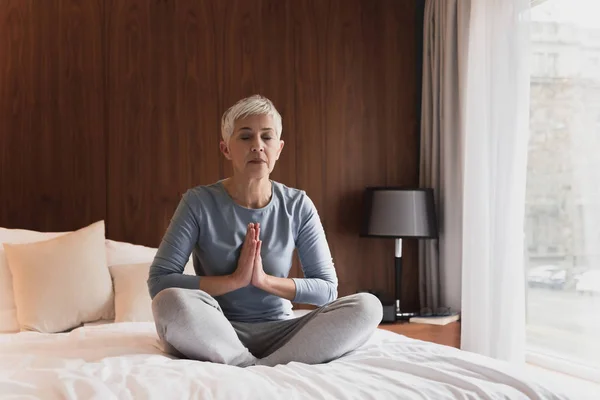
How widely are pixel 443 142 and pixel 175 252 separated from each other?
7.78 feet

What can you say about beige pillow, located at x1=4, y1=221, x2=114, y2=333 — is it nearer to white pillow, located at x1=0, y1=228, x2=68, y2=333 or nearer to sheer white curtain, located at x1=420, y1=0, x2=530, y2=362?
white pillow, located at x1=0, y1=228, x2=68, y2=333

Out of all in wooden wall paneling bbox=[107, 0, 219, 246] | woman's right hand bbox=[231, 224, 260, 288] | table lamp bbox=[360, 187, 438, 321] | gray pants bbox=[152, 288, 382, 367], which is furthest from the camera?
table lamp bbox=[360, 187, 438, 321]

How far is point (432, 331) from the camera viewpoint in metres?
3.99

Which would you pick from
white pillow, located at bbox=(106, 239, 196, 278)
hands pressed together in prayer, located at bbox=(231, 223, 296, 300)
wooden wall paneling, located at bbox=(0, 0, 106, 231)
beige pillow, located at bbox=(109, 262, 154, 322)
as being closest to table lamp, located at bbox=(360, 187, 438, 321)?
white pillow, located at bbox=(106, 239, 196, 278)

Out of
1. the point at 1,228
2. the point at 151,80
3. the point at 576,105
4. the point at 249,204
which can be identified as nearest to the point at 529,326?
the point at 576,105

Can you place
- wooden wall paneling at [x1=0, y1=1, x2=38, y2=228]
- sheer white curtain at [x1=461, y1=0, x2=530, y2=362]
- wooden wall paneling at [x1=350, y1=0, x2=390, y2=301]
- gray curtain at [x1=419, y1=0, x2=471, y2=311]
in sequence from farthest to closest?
wooden wall paneling at [x1=350, y1=0, x2=390, y2=301]
gray curtain at [x1=419, y1=0, x2=471, y2=311]
wooden wall paneling at [x1=0, y1=1, x2=38, y2=228]
sheer white curtain at [x1=461, y1=0, x2=530, y2=362]

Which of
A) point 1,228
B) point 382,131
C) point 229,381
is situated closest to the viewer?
point 229,381

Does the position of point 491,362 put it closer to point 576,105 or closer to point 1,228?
point 576,105

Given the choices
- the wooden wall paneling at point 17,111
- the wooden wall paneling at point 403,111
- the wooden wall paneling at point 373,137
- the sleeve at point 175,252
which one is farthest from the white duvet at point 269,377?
the wooden wall paneling at point 403,111

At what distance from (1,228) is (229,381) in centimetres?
228

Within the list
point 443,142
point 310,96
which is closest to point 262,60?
point 310,96

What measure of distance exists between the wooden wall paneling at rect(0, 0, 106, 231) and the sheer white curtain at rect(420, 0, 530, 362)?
188 centimetres

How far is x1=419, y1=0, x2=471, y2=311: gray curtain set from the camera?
14.1 ft

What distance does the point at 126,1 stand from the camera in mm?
4105
